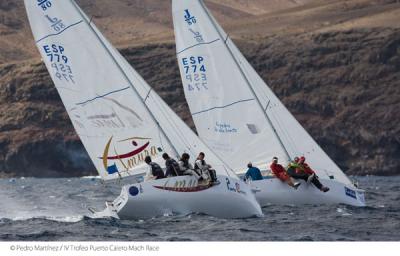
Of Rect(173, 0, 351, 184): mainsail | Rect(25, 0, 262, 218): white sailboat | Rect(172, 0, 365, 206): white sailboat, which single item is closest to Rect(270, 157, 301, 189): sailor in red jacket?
Rect(172, 0, 365, 206): white sailboat

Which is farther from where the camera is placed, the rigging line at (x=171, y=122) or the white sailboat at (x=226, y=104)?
the white sailboat at (x=226, y=104)

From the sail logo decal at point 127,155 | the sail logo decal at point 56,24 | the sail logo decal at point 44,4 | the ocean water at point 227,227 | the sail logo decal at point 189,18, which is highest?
the sail logo decal at point 189,18

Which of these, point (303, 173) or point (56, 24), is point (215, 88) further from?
point (56, 24)

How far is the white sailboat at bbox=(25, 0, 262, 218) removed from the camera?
2461cm

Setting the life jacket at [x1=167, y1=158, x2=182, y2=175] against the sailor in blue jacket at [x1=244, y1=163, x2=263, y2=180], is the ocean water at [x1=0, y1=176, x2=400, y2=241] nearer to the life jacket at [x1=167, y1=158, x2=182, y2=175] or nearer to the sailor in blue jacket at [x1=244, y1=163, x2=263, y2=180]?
the life jacket at [x1=167, y1=158, x2=182, y2=175]

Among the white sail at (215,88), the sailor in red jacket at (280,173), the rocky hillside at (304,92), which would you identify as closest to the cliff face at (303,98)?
the rocky hillside at (304,92)

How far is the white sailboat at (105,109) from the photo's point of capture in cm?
2461

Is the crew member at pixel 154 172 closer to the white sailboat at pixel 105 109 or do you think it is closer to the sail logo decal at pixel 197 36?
the white sailboat at pixel 105 109

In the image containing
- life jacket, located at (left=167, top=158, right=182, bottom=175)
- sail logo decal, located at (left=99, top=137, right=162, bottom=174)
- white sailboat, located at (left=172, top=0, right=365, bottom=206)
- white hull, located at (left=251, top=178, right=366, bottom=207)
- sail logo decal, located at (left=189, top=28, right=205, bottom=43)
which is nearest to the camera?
life jacket, located at (left=167, top=158, right=182, bottom=175)

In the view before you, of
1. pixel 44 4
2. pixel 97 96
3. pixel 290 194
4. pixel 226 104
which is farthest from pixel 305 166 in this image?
pixel 44 4

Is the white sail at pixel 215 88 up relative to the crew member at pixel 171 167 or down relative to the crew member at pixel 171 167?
up

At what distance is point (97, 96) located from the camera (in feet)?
82.0

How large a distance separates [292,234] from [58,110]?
84.2m
